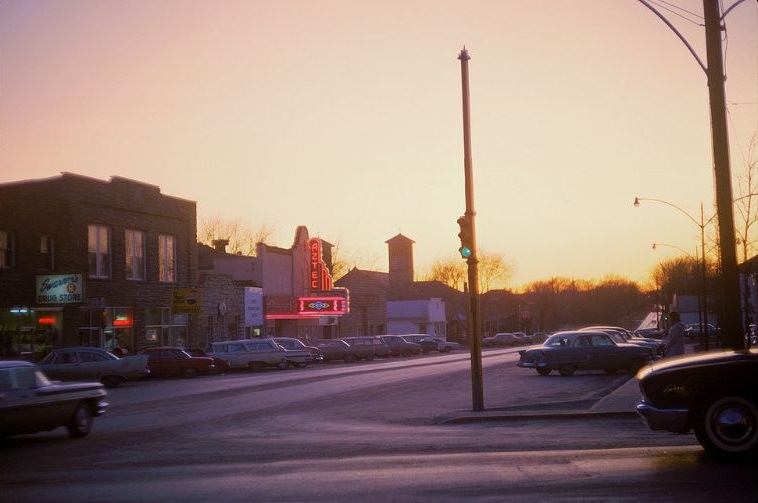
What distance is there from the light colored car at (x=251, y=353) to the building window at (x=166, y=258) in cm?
606

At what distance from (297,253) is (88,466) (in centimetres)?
5576

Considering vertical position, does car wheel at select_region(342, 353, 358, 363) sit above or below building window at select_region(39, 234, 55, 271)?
below

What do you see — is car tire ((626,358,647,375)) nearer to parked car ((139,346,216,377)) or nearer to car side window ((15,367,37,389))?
parked car ((139,346,216,377))

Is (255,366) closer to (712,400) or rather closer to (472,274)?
(472,274)

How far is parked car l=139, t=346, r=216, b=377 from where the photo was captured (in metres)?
41.2

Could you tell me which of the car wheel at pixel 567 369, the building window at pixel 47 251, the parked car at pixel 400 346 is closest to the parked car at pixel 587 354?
the car wheel at pixel 567 369

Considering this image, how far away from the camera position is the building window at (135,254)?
47.1m

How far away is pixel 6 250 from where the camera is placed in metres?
38.3

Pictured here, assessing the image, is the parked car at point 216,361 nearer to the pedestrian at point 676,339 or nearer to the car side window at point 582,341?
the car side window at point 582,341

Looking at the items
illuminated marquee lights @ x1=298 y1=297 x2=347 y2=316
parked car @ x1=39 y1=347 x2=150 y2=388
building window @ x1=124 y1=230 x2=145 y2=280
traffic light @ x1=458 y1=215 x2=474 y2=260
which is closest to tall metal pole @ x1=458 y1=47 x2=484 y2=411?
traffic light @ x1=458 y1=215 x2=474 y2=260

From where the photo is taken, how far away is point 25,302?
38781 mm

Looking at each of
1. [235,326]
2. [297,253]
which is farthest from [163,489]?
[297,253]

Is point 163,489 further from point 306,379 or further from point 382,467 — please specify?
point 306,379

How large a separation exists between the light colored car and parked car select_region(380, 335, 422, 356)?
752 inches
